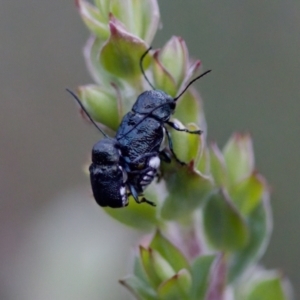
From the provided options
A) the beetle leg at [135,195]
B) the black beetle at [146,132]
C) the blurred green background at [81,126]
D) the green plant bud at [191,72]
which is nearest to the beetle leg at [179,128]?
the black beetle at [146,132]

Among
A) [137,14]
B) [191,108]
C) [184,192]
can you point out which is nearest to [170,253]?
[184,192]

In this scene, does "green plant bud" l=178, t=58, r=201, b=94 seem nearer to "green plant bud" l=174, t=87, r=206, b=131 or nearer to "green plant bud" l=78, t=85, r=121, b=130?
"green plant bud" l=174, t=87, r=206, b=131

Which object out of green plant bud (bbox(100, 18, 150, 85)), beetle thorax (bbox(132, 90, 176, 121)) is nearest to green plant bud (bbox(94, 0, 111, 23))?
green plant bud (bbox(100, 18, 150, 85))

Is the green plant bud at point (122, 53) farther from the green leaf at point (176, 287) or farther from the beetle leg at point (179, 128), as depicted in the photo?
the green leaf at point (176, 287)

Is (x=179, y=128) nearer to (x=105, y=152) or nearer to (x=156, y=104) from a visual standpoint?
(x=156, y=104)

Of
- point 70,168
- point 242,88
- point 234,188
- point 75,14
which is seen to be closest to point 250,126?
point 242,88

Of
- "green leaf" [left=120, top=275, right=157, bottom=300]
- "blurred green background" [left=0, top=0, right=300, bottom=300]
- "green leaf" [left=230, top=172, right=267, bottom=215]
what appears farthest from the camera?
"blurred green background" [left=0, top=0, right=300, bottom=300]
